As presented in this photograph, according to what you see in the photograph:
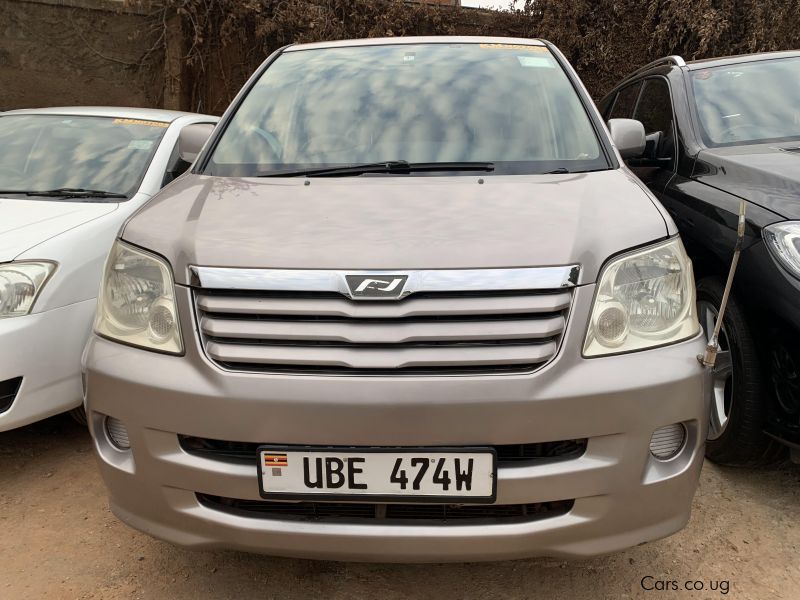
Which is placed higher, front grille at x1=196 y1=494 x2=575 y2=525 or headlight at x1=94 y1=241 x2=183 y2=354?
headlight at x1=94 y1=241 x2=183 y2=354

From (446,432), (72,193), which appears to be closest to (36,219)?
(72,193)

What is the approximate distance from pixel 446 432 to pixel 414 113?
4.56ft

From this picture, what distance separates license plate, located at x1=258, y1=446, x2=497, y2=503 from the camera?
1.56 m

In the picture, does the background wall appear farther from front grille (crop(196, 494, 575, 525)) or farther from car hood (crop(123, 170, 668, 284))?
front grille (crop(196, 494, 575, 525))

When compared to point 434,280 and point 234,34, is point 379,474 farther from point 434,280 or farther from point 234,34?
point 234,34

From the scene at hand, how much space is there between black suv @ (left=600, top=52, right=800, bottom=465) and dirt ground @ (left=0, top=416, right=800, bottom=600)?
346mm

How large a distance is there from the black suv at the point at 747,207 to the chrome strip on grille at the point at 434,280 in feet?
3.49

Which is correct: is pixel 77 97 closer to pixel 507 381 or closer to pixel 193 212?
pixel 193 212

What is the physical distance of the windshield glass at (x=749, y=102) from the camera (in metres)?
3.20

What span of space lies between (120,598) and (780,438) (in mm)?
2207

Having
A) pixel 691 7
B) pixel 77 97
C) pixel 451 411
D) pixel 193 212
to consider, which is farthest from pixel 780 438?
pixel 77 97

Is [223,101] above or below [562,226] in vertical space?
below

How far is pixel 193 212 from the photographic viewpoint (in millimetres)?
1987

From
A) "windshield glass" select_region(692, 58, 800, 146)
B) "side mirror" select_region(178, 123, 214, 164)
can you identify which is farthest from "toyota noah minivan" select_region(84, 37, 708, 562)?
"windshield glass" select_region(692, 58, 800, 146)
